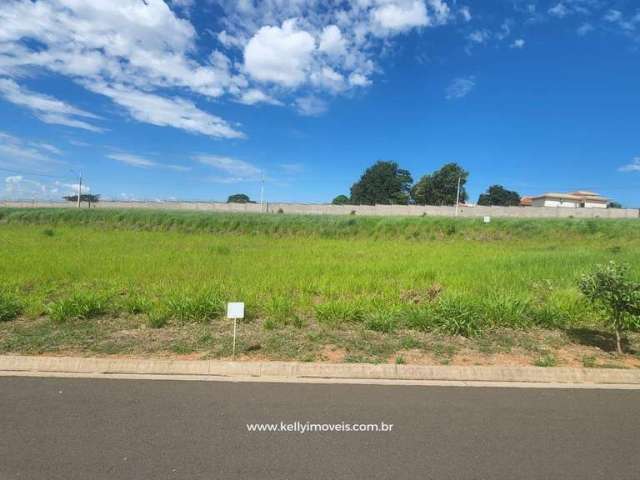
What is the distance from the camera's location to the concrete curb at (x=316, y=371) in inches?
162

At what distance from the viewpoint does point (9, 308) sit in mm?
5781

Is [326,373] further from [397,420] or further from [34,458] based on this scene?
[34,458]

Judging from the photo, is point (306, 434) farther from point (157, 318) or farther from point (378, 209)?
point (378, 209)

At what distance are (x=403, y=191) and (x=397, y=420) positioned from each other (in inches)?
3634

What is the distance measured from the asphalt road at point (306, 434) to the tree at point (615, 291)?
1366 mm

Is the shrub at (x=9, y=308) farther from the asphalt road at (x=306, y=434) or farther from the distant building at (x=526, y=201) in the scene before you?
the distant building at (x=526, y=201)

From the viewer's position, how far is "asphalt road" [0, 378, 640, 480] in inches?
101

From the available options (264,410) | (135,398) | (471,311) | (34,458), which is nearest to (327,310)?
(471,311)

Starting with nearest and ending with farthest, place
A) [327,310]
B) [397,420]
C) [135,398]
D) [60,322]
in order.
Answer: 1. [397,420]
2. [135,398]
3. [60,322]
4. [327,310]

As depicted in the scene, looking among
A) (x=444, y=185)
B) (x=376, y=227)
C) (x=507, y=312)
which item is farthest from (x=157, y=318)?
(x=444, y=185)

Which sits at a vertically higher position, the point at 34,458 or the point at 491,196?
the point at 491,196

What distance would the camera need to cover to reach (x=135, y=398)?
11.5 feet

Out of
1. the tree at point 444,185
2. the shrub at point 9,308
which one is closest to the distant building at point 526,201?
the tree at point 444,185

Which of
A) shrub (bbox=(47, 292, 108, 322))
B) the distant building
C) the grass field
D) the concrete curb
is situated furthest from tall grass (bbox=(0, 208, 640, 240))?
the distant building
